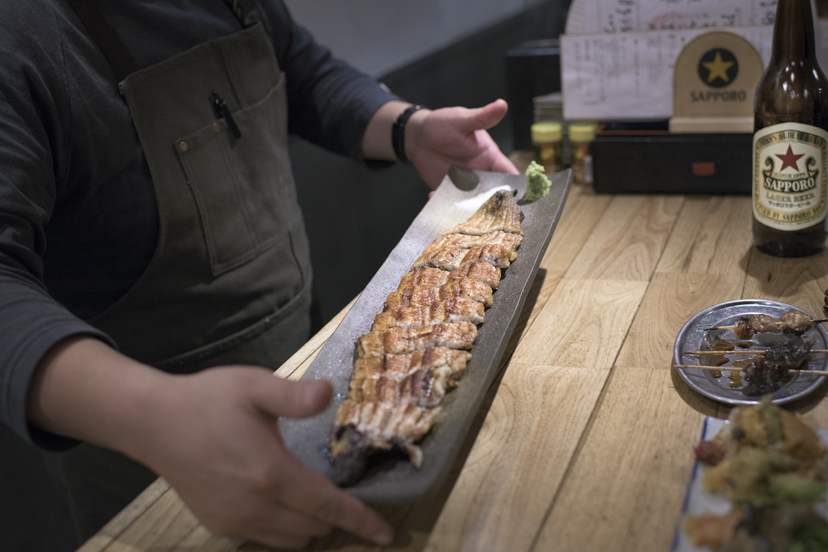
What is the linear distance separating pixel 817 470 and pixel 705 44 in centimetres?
192

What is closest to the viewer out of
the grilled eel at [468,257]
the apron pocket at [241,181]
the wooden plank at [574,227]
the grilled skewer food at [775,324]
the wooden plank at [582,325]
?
the grilled skewer food at [775,324]

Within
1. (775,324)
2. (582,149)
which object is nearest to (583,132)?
(582,149)

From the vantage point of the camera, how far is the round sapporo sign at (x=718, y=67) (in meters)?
2.51

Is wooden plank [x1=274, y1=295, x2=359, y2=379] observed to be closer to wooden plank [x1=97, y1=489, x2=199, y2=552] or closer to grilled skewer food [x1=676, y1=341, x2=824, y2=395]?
wooden plank [x1=97, y1=489, x2=199, y2=552]

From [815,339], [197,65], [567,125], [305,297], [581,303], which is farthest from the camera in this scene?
[567,125]

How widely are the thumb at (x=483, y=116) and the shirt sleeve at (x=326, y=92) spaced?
413mm

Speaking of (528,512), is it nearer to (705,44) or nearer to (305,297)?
(305,297)

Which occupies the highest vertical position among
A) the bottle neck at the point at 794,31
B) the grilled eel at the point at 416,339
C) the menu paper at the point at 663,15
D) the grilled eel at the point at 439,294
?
the bottle neck at the point at 794,31

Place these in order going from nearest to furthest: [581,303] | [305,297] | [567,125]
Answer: [581,303], [305,297], [567,125]

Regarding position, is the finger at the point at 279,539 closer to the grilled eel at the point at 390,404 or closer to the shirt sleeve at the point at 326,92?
the grilled eel at the point at 390,404

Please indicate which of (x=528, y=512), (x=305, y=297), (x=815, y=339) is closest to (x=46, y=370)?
(x=528, y=512)

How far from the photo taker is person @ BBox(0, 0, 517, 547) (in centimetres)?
109

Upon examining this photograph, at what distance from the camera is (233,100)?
7.20 ft

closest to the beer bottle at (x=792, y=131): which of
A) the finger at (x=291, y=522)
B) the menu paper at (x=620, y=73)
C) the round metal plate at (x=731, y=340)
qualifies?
the round metal plate at (x=731, y=340)
